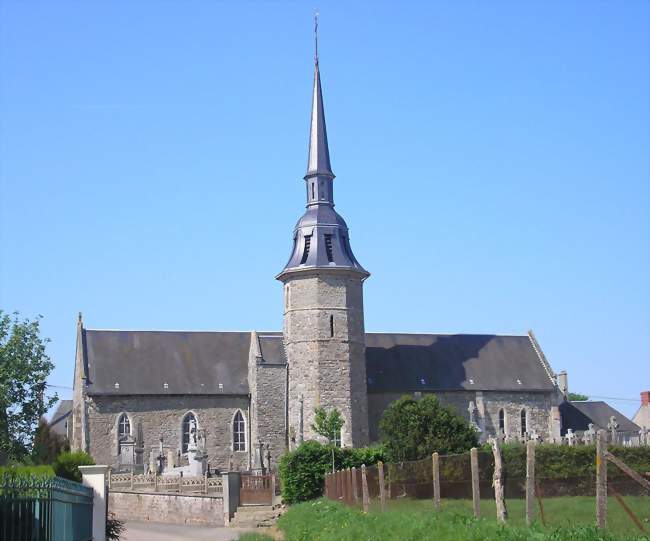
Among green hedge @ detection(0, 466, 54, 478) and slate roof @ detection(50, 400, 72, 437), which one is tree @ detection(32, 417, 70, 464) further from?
green hedge @ detection(0, 466, 54, 478)

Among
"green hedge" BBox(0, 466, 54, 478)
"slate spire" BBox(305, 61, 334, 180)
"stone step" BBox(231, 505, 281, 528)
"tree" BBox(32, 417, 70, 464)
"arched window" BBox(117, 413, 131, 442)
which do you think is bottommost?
"stone step" BBox(231, 505, 281, 528)

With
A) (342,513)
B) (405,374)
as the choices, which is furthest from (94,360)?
(342,513)

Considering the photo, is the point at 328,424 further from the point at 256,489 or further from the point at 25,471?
the point at 25,471

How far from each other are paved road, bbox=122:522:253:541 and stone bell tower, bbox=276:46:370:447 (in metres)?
12.0

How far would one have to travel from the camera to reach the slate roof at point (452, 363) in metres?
56.8

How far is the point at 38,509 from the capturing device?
12.2m

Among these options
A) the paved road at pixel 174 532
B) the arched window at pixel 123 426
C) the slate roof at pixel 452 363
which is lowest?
the paved road at pixel 174 532

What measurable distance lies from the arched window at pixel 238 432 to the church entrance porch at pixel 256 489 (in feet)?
36.2

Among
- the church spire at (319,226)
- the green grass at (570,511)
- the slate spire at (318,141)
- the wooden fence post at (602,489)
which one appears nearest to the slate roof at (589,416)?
the church spire at (319,226)

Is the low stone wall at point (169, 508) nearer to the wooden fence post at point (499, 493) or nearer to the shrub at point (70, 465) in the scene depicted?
the shrub at point (70, 465)

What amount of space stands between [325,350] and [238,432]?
7022 mm

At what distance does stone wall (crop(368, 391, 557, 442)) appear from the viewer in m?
56.7

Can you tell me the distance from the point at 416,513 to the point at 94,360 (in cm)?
4111

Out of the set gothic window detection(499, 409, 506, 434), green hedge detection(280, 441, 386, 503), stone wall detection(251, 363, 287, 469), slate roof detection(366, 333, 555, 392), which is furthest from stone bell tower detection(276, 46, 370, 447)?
gothic window detection(499, 409, 506, 434)
